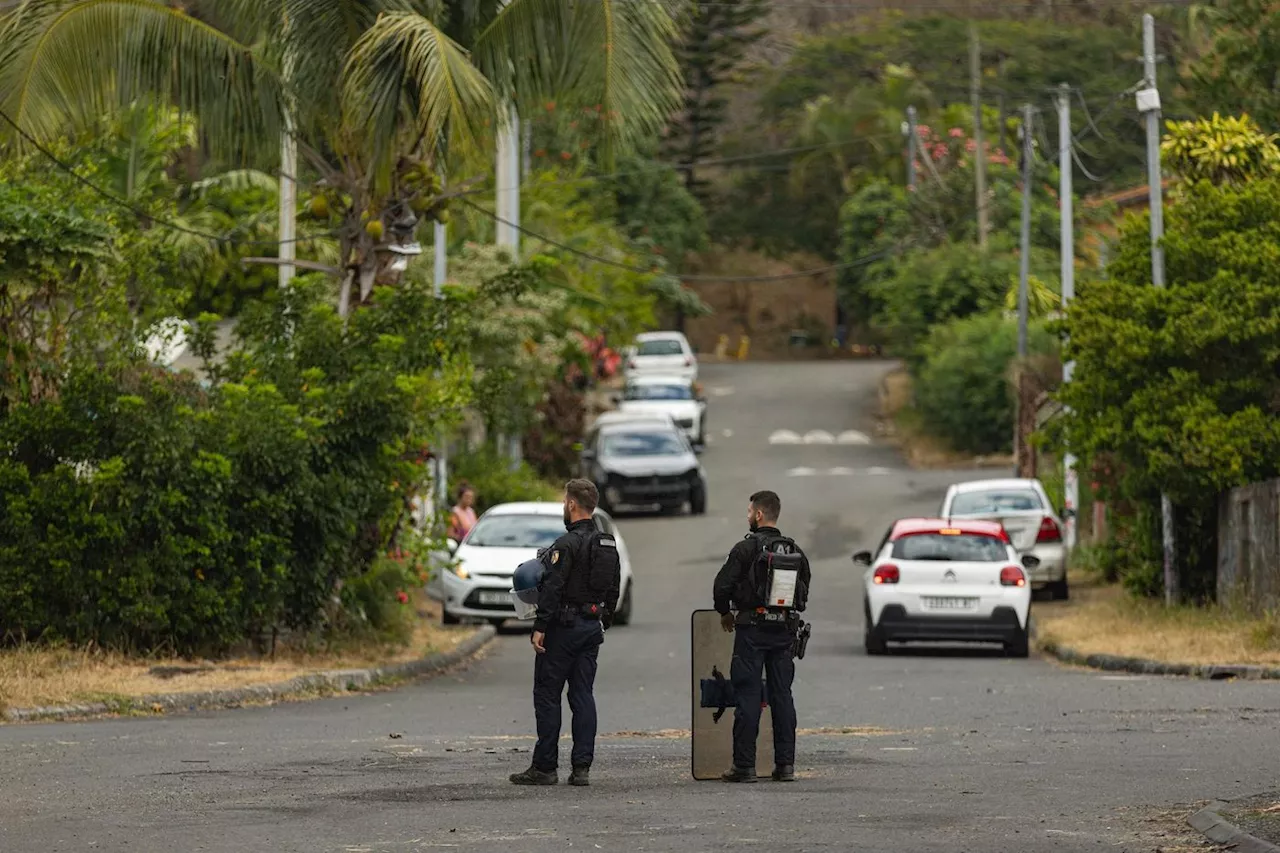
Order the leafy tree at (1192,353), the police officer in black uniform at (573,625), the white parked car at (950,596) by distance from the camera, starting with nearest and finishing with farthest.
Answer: the police officer in black uniform at (573,625) → the white parked car at (950,596) → the leafy tree at (1192,353)

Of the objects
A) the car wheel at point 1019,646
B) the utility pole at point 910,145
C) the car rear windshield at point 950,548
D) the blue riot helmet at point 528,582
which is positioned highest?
the utility pole at point 910,145

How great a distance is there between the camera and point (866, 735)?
49.0 ft

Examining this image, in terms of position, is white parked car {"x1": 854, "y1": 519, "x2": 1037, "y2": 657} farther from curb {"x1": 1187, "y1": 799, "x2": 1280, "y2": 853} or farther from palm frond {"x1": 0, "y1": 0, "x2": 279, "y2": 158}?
curb {"x1": 1187, "y1": 799, "x2": 1280, "y2": 853}

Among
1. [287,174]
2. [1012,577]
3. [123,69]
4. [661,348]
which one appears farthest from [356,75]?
[661,348]

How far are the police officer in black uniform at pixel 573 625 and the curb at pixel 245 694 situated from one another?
5.82 m

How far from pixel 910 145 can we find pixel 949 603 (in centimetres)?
4717

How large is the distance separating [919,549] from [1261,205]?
5.46 meters

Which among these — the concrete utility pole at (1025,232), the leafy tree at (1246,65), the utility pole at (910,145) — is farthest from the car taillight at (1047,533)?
the utility pole at (910,145)

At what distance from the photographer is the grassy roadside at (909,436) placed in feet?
162

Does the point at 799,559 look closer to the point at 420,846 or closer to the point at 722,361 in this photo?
the point at 420,846

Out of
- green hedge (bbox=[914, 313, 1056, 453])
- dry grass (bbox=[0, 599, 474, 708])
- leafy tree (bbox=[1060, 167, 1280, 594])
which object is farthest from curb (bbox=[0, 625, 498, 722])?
green hedge (bbox=[914, 313, 1056, 453])

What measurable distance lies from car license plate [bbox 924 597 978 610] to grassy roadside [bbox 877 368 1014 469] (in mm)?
25033

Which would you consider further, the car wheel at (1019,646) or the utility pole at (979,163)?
the utility pole at (979,163)

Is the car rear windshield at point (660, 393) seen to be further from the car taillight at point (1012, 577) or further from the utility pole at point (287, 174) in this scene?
the car taillight at point (1012, 577)
